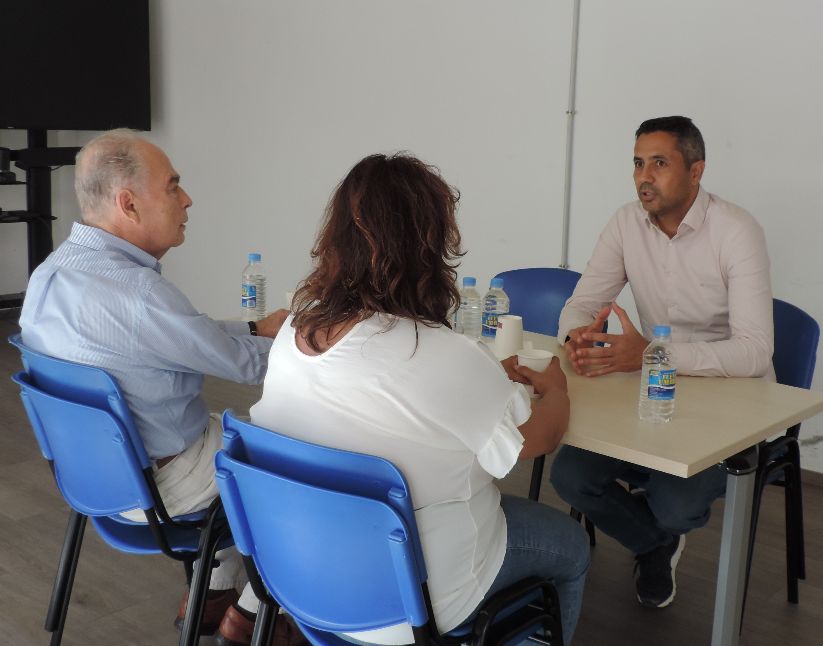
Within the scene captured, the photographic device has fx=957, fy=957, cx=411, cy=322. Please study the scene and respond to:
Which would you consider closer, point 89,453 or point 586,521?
point 89,453

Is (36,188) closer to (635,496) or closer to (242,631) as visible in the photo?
(242,631)

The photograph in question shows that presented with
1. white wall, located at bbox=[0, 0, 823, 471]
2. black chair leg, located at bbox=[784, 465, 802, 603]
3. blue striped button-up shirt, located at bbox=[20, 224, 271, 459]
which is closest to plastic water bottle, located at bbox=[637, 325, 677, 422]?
black chair leg, located at bbox=[784, 465, 802, 603]

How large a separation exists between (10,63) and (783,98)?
4211 mm

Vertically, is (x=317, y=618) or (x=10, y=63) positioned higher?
(x=10, y=63)

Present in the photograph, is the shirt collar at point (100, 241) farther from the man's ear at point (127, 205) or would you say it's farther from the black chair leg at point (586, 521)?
the black chair leg at point (586, 521)

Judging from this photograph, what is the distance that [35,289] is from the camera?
2.19 meters

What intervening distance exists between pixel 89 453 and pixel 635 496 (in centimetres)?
153

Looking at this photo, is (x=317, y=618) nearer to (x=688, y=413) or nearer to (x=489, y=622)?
(x=489, y=622)

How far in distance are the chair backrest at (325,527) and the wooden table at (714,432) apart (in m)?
0.53

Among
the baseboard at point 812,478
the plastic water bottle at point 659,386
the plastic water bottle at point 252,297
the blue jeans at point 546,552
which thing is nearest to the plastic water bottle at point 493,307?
the plastic water bottle at point 659,386

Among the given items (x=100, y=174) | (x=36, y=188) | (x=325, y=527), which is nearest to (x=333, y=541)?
(x=325, y=527)

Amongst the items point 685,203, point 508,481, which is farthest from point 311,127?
point 685,203

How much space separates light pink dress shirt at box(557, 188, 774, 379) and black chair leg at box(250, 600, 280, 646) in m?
1.15

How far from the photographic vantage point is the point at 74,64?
575 centimetres
